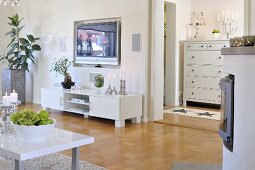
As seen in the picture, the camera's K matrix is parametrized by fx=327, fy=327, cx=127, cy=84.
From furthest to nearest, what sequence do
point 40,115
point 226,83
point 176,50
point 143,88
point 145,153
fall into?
point 176,50 < point 143,88 < point 145,153 < point 226,83 < point 40,115

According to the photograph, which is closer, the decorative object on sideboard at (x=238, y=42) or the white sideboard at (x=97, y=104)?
the decorative object on sideboard at (x=238, y=42)

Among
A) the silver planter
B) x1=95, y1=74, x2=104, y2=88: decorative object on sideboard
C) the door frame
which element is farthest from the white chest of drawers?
the silver planter

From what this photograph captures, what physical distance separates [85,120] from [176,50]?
104 inches

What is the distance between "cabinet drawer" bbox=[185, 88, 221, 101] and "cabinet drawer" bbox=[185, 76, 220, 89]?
0.08m

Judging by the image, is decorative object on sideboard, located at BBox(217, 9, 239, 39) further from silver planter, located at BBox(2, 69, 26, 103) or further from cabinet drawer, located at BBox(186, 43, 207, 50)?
silver planter, located at BBox(2, 69, 26, 103)

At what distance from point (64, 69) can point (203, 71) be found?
9.01 feet

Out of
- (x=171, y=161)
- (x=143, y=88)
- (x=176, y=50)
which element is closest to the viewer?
(x=171, y=161)

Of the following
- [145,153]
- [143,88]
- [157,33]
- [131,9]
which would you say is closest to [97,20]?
[131,9]

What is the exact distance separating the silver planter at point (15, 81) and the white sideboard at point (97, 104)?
1.13 metres

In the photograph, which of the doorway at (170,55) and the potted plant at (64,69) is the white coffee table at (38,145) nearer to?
the potted plant at (64,69)

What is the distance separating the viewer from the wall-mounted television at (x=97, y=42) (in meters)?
5.46

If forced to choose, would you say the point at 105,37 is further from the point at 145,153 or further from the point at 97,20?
the point at 145,153

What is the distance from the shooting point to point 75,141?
91.4 inches

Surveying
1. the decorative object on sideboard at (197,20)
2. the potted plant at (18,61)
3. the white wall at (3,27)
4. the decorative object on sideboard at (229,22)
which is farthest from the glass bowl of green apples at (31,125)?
the white wall at (3,27)
